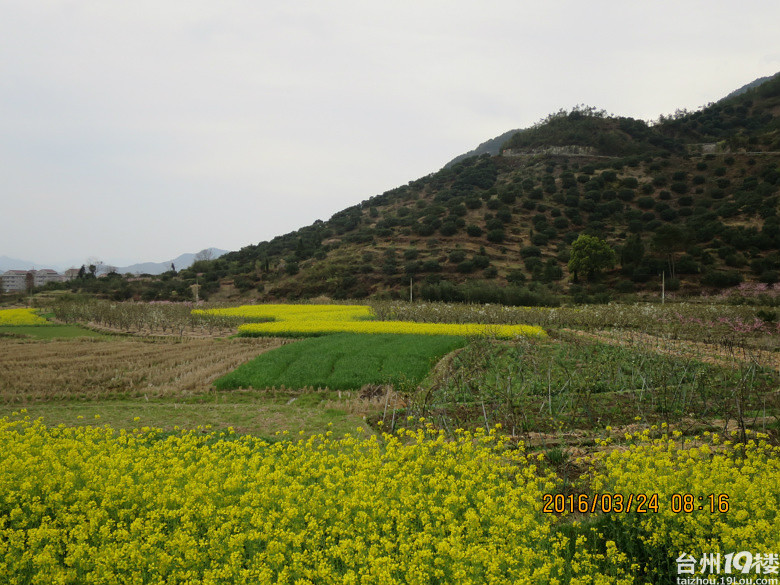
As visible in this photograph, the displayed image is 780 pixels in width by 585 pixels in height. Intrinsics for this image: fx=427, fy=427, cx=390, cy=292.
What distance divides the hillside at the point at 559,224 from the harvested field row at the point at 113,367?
22135 mm

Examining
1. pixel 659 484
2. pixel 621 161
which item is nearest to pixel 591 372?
pixel 659 484

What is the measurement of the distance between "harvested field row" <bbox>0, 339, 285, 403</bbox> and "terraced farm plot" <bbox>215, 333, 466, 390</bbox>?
5.06 ft

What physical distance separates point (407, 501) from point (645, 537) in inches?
102

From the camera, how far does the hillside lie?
44344 millimetres

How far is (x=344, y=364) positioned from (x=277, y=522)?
1029 cm

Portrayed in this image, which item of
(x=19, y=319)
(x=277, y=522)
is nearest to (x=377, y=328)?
(x=277, y=522)

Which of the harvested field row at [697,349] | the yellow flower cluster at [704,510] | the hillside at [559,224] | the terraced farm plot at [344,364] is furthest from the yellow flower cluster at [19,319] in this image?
the yellow flower cluster at [704,510]

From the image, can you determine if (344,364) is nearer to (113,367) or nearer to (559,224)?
(113,367)

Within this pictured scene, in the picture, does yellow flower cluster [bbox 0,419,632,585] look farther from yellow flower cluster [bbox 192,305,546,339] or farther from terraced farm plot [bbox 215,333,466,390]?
yellow flower cluster [bbox 192,305,546,339]

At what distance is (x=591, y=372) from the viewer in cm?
1163

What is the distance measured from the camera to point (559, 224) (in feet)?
204

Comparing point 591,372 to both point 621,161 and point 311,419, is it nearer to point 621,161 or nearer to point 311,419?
point 311,419
